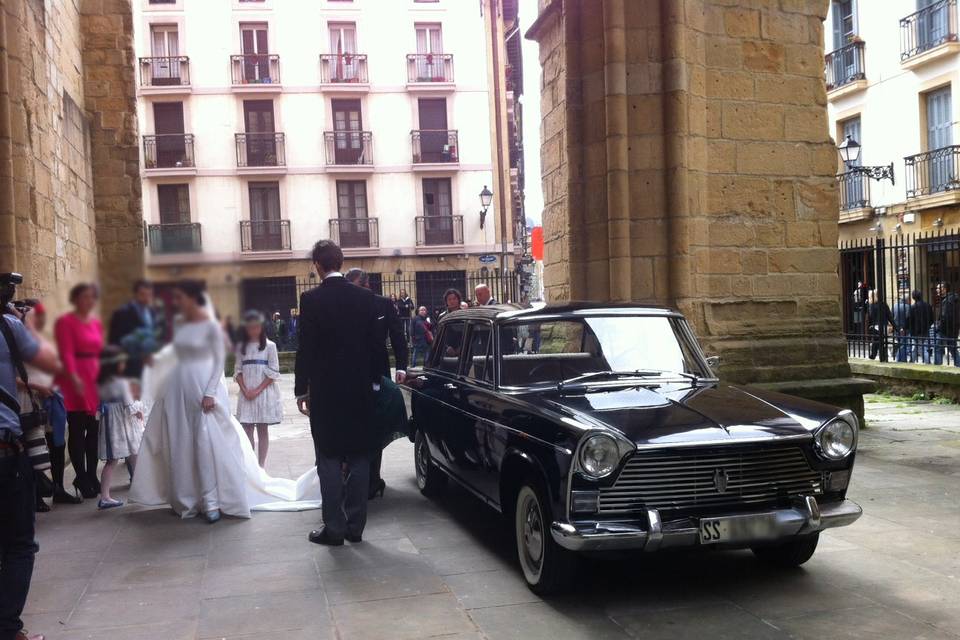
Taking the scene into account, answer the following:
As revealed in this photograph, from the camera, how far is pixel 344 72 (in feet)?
119

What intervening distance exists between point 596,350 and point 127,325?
451 cm

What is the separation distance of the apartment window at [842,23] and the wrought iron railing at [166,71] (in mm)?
23912

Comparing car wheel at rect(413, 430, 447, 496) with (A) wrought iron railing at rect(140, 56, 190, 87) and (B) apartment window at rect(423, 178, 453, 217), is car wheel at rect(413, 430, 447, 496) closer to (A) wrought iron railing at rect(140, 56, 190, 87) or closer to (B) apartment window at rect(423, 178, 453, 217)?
(B) apartment window at rect(423, 178, 453, 217)

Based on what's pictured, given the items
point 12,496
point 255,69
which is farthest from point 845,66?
point 12,496

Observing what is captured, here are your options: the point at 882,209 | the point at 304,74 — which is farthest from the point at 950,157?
the point at 304,74

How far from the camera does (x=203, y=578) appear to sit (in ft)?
16.4

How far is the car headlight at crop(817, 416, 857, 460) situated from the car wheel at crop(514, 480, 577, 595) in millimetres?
1400

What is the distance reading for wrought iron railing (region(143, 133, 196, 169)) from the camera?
3459 centimetres

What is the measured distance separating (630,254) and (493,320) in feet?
12.0

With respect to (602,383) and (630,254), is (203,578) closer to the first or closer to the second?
(602,383)

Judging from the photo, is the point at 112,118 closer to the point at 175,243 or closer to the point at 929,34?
the point at 175,243

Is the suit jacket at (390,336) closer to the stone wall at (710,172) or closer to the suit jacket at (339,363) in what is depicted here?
the suit jacket at (339,363)

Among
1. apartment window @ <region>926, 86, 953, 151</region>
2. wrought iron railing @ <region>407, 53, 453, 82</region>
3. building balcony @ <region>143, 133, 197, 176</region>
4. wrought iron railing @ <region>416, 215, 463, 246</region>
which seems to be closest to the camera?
apartment window @ <region>926, 86, 953, 151</region>

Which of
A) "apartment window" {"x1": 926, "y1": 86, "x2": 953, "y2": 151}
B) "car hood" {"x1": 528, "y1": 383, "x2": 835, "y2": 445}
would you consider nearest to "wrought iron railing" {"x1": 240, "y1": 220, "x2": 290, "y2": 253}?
"apartment window" {"x1": 926, "y1": 86, "x2": 953, "y2": 151}
